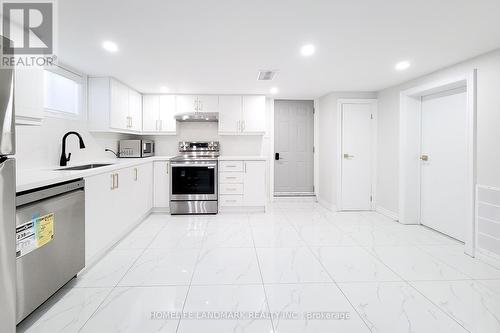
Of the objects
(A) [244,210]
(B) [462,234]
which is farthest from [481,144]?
(A) [244,210]

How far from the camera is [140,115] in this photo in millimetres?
4723

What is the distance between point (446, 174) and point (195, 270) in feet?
10.8

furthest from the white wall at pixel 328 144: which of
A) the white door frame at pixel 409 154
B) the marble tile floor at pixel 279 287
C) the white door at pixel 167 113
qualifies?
the white door at pixel 167 113

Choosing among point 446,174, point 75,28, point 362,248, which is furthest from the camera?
point 446,174

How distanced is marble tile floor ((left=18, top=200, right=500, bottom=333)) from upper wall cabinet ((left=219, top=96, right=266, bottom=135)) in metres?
2.08

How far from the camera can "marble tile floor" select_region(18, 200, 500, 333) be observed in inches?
66.4

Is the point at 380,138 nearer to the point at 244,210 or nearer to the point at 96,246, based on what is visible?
the point at 244,210

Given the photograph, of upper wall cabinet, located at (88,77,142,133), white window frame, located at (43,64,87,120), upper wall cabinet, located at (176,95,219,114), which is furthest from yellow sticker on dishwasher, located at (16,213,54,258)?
upper wall cabinet, located at (176,95,219,114)

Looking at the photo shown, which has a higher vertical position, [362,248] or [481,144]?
[481,144]

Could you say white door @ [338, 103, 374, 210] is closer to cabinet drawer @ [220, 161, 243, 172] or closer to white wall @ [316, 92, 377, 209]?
white wall @ [316, 92, 377, 209]

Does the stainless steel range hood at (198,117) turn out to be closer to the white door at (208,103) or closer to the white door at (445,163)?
the white door at (208,103)

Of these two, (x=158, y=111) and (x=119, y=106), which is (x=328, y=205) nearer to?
(x=158, y=111)

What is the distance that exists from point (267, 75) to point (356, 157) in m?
2.24

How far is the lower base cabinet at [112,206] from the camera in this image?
238 cm
